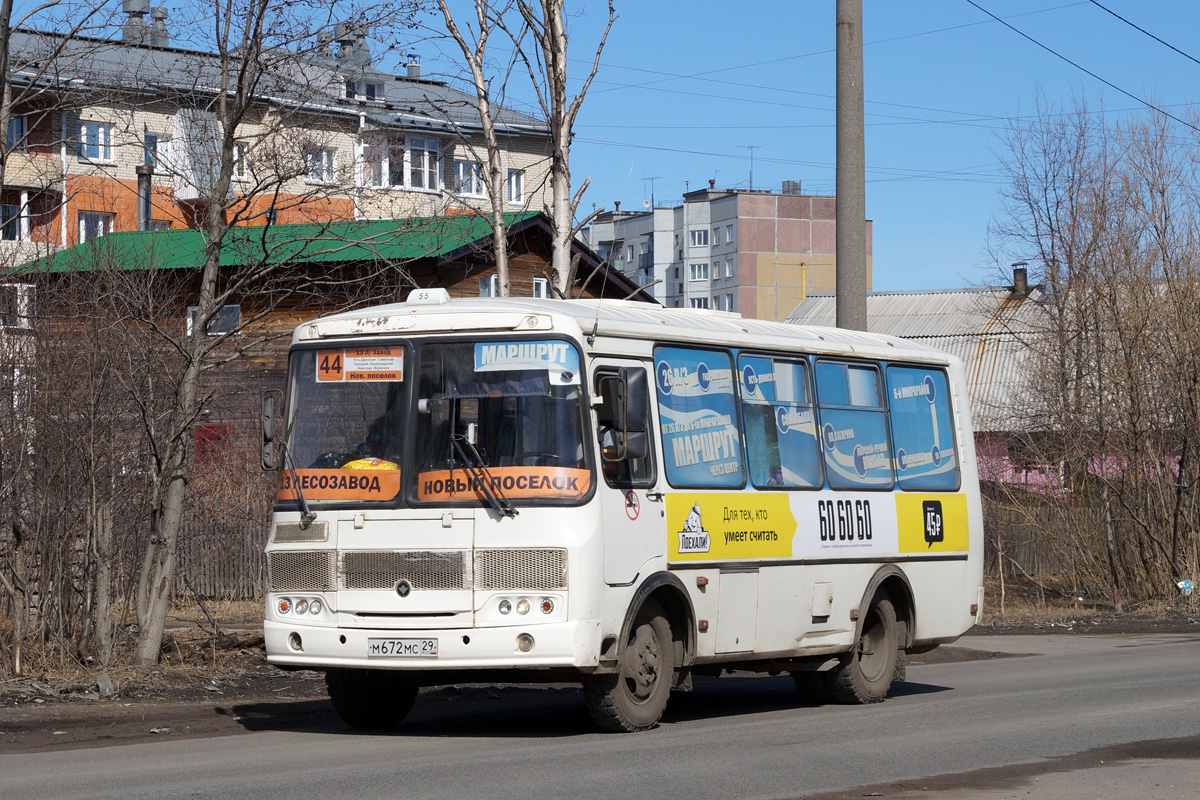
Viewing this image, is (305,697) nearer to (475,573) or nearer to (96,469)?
(96,469)

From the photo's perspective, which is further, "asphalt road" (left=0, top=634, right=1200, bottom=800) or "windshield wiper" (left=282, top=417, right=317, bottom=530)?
"windshield wiper" (left=282, top=417, right=317, bottom=530)

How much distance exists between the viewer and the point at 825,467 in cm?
1312

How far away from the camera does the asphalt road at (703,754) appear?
8.54m

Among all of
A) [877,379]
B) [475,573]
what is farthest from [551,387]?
[877,379]

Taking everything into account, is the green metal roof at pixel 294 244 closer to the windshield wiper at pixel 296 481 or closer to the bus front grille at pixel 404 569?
the windshield wiper at pixel 296 481

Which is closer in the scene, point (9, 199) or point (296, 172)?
point (296, 172)

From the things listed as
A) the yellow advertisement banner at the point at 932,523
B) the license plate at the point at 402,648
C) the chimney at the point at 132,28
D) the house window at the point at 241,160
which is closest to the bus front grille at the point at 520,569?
the license plate at the point at 402,648

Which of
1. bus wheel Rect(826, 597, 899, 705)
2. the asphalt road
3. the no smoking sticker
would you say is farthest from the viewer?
bus wheel Rect(826, 597, 899, 705)

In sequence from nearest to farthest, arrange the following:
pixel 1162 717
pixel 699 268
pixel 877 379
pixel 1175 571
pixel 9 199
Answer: pixel 1162 717 → pixel 877 379 → pixel 1175 571 → pixel 9 199 → pixel 699 268

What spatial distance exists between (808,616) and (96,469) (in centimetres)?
632

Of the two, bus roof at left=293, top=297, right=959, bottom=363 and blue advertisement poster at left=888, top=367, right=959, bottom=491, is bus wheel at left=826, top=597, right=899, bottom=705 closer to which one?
blue advertisement poster at left=888, top=367, right=959, bottom=491

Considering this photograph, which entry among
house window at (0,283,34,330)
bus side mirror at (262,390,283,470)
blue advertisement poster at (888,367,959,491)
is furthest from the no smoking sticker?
house window at (0,283,34,330)

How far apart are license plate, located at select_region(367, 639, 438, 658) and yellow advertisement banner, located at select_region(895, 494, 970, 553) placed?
16.9 feet

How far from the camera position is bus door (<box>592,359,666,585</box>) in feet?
34.7
